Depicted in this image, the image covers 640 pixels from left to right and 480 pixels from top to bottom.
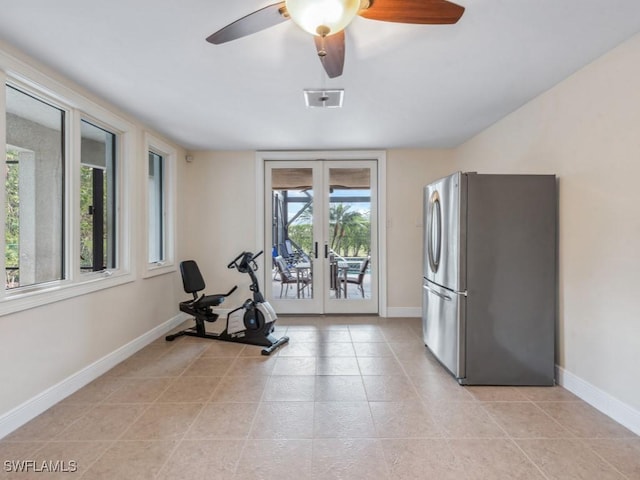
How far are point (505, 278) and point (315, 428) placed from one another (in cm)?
181

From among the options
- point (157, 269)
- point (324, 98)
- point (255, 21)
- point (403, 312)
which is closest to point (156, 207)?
point (157, 269)

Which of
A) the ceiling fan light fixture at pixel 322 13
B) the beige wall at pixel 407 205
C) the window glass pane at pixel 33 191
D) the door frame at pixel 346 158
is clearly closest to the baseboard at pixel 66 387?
the window glass pane at pixel 33 191

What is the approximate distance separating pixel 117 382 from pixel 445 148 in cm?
457

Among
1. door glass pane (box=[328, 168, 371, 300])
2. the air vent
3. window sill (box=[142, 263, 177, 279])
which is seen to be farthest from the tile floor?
the air vent

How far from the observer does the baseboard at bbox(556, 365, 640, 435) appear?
1986 millimetres

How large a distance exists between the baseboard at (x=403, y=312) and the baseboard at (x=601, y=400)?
2.06 metres

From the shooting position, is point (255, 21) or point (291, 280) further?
point (291, 280)

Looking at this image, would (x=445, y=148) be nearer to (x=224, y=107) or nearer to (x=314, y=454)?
(x=224, y=107)

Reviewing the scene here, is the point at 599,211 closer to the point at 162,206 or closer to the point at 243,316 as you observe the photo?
the point at 243,316

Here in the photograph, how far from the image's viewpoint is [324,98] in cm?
270

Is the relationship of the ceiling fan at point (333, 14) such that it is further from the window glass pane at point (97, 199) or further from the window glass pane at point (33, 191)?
the window glass pane at point (97, 199)

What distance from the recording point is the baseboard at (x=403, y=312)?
4.57 meters

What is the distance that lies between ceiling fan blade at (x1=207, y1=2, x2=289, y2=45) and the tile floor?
2.17 meters

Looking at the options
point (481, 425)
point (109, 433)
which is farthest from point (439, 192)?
point (109, 433)
